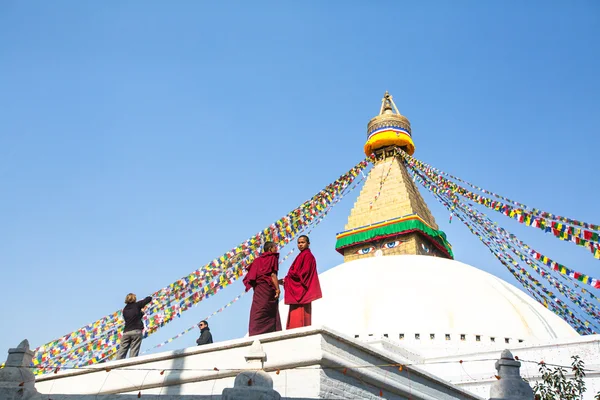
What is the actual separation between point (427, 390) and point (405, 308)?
4.62 metres

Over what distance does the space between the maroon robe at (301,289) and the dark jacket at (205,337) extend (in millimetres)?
2216

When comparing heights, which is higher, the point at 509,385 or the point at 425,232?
the point at 425,232

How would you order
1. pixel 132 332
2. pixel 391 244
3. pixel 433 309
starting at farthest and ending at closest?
pixel 391 244, pixel 433 309, pixel 132 332

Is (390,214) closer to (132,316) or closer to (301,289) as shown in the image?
(132,316)

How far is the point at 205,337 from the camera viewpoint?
7.91 m

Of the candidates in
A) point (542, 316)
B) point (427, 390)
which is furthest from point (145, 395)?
point (542, 316)

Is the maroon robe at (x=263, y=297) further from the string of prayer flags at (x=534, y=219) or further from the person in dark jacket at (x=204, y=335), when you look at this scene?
the string of prayer flags at (x=534, y=219)

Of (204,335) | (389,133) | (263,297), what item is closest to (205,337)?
(204,335)

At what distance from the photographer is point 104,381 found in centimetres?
603

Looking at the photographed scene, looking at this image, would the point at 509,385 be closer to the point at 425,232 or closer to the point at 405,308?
the point at 405,308

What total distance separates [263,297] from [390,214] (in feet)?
38.7

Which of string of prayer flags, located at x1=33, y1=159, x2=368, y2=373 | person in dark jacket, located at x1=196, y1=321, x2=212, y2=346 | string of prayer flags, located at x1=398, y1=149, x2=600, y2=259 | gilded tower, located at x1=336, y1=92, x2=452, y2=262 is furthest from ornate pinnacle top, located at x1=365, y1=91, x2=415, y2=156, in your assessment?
person in dark jacket, located at x1=196, y1=321, x2=212, y2=346

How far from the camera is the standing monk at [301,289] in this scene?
6020 millimetres

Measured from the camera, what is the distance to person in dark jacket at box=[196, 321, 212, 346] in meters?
7.86
